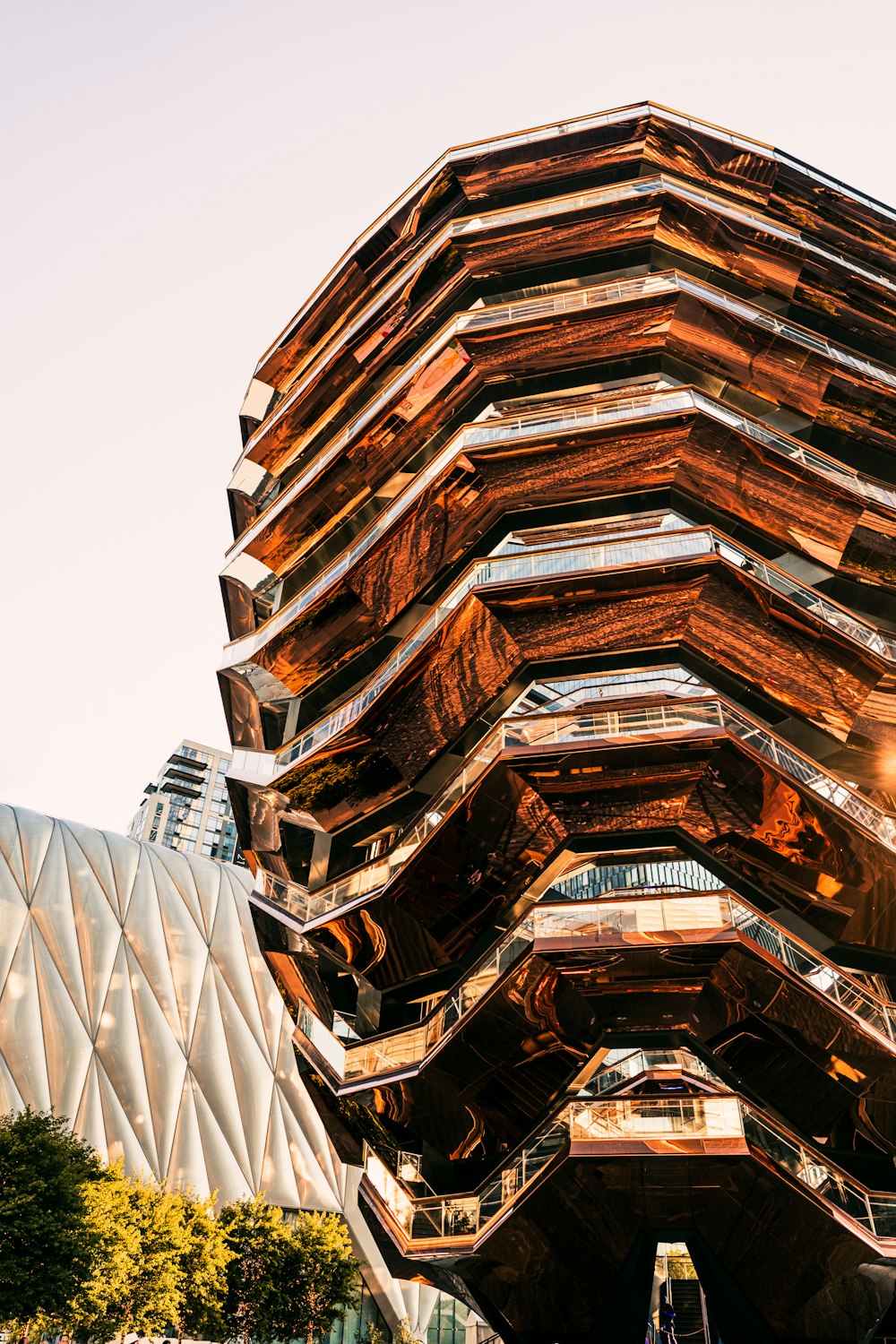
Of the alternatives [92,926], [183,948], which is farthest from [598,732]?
[183,948]

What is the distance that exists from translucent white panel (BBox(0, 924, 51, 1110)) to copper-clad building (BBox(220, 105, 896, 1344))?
15.9 m

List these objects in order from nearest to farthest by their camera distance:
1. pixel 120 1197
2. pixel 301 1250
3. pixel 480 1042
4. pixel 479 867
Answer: pixel 480 1042, pixel 479 867, pixel 120 1197, pixel 301 1250

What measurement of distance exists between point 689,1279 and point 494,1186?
Result: 666 inches

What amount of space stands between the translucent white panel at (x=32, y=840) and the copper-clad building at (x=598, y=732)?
18.0 meters

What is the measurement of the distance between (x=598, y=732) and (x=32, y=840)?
3547 cm

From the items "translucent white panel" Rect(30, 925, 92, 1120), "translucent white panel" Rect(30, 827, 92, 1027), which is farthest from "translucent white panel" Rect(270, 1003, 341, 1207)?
"translucent white panel" Rect(30, 827, 92, 1027)

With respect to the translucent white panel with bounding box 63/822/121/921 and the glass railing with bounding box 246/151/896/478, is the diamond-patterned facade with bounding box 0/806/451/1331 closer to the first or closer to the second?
the translucent white panel with bounding box 63/822/121/921

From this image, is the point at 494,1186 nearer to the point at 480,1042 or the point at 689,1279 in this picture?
the point at 480,1042

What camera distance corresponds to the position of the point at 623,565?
1022 inches

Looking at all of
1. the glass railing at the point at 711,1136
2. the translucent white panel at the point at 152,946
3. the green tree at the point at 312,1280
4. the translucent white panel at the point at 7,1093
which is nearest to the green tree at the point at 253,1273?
the green tree at the point at 312,1280

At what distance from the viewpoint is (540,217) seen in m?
33.4

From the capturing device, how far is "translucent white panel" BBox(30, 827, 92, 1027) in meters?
46.2

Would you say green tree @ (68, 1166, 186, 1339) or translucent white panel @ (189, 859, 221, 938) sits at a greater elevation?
translucent white panel @ (189, 859, 221, 938)

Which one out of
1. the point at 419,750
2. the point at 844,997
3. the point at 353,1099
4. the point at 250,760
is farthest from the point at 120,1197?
the point at 844,997
